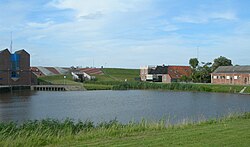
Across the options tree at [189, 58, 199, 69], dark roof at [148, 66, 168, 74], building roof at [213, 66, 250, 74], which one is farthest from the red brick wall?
building roof at [213, 66, 250, 74]

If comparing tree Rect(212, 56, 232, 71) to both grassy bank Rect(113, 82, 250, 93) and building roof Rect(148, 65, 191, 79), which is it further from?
grassy bank Rect(113, 82, 250, 93)

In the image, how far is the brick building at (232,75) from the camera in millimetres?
62275

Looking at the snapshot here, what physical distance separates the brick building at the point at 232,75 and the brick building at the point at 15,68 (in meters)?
40.3

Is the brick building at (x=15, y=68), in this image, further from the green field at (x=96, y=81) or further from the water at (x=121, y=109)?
the water at (x=121, y=109)

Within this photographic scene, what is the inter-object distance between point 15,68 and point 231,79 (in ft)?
147

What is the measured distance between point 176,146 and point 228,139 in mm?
1617

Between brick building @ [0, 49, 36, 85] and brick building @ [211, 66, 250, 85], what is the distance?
4027 centimetres

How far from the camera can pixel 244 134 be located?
372 inches

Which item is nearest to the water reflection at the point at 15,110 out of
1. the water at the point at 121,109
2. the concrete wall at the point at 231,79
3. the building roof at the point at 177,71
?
the water at the point at 121,109

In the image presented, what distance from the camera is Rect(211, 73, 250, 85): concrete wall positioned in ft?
204

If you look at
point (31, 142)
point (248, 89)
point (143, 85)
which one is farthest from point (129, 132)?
point (143, 85)

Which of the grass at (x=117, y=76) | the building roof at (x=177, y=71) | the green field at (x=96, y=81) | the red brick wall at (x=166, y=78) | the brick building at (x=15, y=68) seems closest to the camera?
the brick building at (x=15, y=68)

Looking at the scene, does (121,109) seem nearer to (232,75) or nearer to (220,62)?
(232,75)

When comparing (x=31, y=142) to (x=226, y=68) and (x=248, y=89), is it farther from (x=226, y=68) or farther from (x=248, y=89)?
(x=226, y=68)
